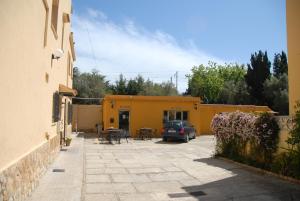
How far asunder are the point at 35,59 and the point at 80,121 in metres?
24.8

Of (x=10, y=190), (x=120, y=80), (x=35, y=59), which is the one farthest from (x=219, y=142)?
(x=120, y=80)

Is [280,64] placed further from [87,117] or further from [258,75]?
[87,117]

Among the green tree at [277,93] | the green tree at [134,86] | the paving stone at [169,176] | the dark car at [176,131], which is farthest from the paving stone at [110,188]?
the green tree at [134,86]

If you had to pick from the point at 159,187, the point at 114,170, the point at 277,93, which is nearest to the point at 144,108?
the point at 114,170

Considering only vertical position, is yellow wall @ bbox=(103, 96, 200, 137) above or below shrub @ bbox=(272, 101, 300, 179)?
above

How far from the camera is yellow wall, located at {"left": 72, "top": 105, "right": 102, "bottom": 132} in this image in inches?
1247

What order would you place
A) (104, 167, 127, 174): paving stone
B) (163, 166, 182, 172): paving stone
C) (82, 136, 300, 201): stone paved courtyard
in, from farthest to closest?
(163, 166, 182, 172): paving stone, (104, 167, 127, 174): paving stone, (82, 136, 300, 201): stone paved courtyard

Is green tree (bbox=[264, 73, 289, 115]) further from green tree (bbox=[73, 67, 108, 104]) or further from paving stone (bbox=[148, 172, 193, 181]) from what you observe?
paving stone (bbox=[148, 172, 193, 181])

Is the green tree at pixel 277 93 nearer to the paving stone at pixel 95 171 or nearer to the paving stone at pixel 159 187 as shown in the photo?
the paving stone at pixel 95 171

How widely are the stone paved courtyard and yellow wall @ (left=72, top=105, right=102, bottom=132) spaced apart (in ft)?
60.8

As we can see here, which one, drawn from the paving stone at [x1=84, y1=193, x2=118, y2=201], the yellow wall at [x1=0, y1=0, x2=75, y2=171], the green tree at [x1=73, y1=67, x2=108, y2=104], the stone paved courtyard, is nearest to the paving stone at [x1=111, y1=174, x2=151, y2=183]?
the stone paved courtyard

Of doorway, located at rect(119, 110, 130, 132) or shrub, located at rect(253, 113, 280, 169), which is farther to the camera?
doorway, located at rect(119, 110, 130, 132)

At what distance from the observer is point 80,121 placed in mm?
31844

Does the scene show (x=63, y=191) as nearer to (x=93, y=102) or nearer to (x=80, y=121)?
(x=80, y=121)
